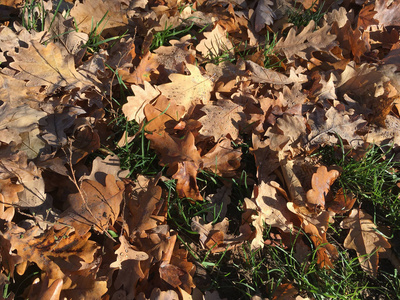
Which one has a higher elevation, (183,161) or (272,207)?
(183,161)

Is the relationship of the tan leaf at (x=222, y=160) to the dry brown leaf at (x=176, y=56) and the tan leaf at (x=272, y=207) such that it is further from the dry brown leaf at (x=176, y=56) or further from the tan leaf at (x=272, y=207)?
the dry brown leaf at (x=176, y=56)

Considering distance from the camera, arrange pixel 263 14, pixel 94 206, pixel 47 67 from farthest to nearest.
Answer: pixel 263 14, pixel 47 67, pixel 94 206

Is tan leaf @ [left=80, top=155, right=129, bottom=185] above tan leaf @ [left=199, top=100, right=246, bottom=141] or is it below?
below

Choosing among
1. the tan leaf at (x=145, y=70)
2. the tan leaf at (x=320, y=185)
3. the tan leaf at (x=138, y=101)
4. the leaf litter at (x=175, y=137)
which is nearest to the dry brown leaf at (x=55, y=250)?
the leaf litter at (x=175, y=137)

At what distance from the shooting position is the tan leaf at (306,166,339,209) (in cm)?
224

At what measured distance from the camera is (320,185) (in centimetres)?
230

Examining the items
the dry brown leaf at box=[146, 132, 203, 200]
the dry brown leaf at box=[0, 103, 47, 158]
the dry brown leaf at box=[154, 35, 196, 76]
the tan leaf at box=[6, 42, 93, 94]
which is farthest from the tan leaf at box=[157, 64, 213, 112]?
the dry brown leaf at box=[0, 103, 47, 158]

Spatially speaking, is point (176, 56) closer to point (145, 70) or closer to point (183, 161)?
point (145, 70)

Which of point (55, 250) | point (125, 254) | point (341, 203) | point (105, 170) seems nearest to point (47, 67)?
point (105, 170)

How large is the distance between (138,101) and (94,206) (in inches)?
27.6

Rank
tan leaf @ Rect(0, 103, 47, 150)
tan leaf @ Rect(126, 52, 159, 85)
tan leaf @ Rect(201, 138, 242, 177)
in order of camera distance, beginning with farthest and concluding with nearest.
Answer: tan leaf @ Rect(126, 52, 159, 85)
tan leaf @ Rect(201, 138, 242, 177)
tan leaf @ Rect(0, 103, 47, 150)

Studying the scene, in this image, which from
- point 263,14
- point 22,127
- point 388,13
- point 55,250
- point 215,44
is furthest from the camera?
point 388,13

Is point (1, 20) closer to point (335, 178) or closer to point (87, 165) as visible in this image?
point (87, 165)

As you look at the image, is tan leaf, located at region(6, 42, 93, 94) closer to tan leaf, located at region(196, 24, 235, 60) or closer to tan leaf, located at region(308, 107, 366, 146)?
tan leaf, located at region(196, 24, 235, 60)
